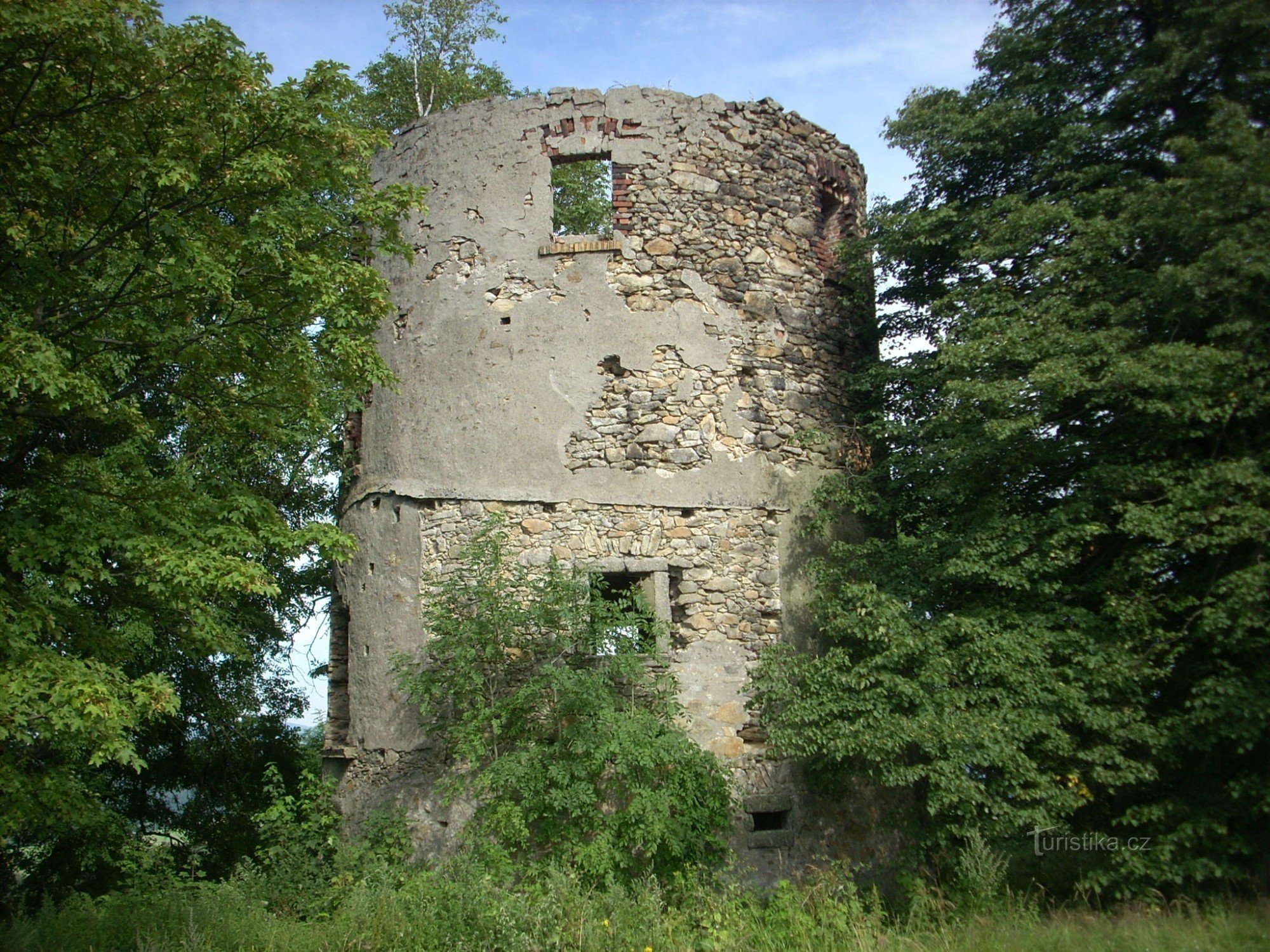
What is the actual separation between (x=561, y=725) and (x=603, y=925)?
1753 mm

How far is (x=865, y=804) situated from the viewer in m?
8.83

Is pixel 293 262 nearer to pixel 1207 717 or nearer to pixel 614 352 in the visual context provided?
pixel 614 352

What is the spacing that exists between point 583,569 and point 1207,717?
4.68 meters

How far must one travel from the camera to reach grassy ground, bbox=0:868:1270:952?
242 inches

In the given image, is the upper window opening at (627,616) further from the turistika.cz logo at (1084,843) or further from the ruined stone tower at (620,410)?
the turistika.cz logo at (1084,843)

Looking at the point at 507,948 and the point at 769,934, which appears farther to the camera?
the point at 769,934

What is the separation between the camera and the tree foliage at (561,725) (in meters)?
7.38

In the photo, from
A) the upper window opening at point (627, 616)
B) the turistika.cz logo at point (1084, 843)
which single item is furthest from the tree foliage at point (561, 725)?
the turistika.cz logo at point (1084, 843)

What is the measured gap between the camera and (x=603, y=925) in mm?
6398

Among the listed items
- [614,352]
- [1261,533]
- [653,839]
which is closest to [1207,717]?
[1261,533]

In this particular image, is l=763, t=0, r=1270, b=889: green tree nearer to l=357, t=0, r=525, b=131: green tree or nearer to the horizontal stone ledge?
the horizontal stone ledge

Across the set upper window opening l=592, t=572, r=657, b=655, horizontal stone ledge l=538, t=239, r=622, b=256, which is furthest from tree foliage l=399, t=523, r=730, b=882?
horizontal stone ledge l=538, t=239, r=622, b=256

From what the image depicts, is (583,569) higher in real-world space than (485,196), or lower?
lower

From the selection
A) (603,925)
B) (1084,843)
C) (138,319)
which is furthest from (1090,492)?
(138,319)
